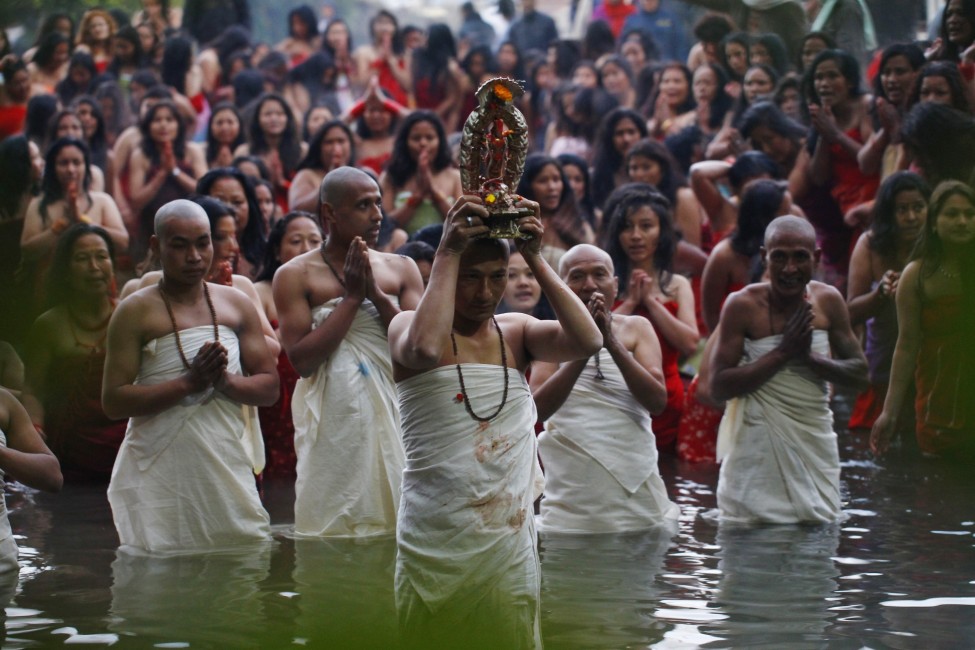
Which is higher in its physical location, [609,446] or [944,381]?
[944,381]

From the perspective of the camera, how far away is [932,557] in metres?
7.19

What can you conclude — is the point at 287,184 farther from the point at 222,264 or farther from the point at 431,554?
the point at 431,554

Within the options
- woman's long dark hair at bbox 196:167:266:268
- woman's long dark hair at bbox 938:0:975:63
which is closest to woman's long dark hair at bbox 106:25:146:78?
woman's long dark hair at bbox 196:167:266:268

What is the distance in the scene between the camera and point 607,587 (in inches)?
261

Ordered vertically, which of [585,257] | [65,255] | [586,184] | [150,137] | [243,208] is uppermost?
[150,137]

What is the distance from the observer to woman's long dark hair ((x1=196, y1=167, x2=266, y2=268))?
10172 mm

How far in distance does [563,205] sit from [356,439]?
4199 millimetres

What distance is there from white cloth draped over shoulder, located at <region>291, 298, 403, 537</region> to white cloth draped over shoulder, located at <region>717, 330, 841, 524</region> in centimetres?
193

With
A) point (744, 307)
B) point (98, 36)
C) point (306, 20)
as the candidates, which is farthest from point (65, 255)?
point (306, 20)

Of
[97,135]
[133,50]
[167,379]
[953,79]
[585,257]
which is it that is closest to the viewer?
[167,379]

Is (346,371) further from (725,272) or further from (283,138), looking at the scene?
(283,138)

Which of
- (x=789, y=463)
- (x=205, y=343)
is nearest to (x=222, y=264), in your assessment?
(x=205, y=343)

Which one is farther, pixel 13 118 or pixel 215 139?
pixel 13 118

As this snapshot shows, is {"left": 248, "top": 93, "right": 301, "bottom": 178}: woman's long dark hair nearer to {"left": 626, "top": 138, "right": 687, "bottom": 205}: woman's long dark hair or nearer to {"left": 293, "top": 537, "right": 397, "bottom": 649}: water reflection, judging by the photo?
{"left": 626, "top": 138, "right": 687, "bottom": 205}: woman's long dark hair
